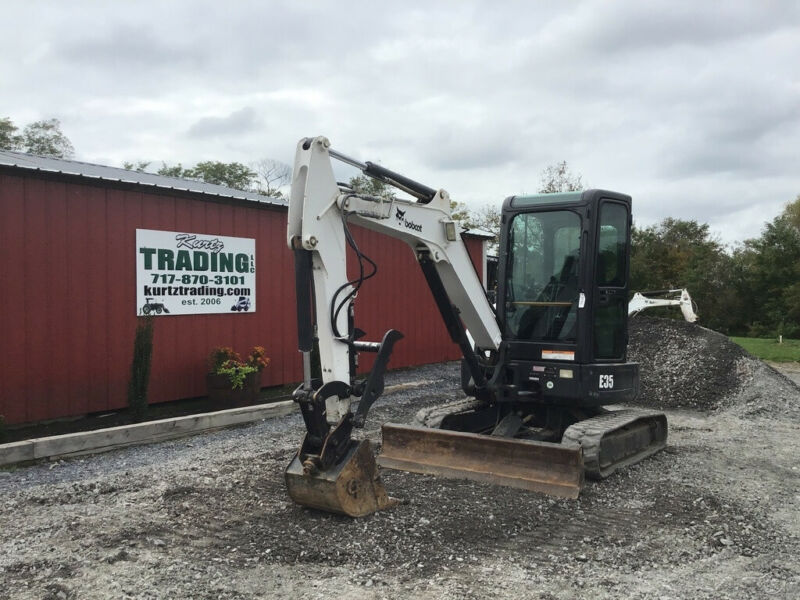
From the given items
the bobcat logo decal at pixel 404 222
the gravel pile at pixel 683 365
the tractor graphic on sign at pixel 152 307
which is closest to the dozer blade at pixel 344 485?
the bobcat logo decal at pixel 404 222

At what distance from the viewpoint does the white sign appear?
9.47 m

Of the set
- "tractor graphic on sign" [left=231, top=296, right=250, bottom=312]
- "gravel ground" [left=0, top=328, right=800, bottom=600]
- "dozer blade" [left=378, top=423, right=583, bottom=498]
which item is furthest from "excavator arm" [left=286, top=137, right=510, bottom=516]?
"tractor graphic on sign" [left=231, top=296, right=250, bottom=312]

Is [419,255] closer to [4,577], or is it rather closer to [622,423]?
[622,423]

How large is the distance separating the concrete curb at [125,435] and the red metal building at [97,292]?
1124 millimetres

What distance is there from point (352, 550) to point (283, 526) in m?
0.66

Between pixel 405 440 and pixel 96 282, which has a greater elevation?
pixel 96 282

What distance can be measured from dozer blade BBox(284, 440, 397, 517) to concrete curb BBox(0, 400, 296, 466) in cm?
331

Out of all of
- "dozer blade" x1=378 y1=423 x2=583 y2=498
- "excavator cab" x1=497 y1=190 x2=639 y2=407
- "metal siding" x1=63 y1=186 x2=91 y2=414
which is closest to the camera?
"dozer blade" x1=378 y1=423 x2=583 y2=498

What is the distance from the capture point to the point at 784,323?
36.7 metres

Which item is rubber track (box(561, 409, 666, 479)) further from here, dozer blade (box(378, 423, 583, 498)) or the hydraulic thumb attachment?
the hydraulic thumb attachment

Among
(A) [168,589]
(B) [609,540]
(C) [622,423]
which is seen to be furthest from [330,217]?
(C) [622,423]

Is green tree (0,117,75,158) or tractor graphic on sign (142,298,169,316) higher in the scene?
green tree (0,117,75,158)

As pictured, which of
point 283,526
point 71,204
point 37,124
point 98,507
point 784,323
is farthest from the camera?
point 37,124

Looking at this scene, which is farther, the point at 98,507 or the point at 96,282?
the point at 96,282
